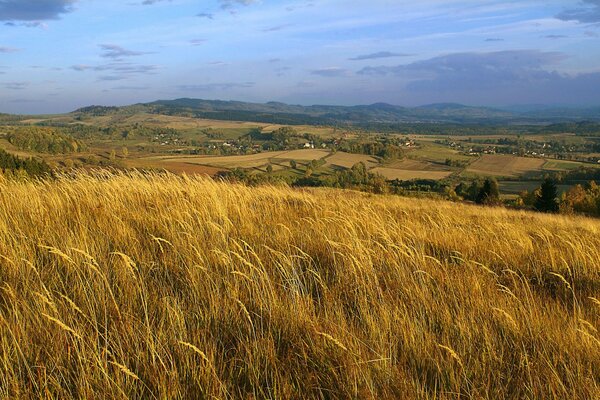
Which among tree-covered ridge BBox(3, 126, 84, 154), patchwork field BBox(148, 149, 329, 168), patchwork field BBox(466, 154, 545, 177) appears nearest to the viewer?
tree-covered ridge BBox(3, 126, 84, 154)

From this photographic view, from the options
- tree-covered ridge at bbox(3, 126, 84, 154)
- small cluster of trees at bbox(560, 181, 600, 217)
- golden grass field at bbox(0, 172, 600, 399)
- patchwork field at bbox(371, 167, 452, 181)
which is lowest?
small cluster of trees at bbox(560, 181, 600, 217)

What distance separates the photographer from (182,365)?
183cm

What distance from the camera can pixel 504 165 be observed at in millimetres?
91125

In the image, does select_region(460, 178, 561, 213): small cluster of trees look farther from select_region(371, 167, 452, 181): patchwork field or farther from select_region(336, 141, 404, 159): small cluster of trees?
select_region(336, 141, 404, 159): small cluster of trees

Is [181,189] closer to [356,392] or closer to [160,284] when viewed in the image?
[160,284]

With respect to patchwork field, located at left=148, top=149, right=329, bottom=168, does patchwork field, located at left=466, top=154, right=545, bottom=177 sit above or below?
below

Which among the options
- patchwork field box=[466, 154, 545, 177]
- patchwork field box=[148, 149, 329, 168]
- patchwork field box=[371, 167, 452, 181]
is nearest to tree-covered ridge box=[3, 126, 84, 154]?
patchwork field box=[148, 149, 329, 168]

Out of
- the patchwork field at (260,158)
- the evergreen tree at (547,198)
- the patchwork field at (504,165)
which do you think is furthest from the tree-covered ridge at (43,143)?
the patchwork field at (504,165)

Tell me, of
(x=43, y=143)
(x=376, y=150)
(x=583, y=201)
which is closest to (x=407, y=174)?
(x=376, y=150)

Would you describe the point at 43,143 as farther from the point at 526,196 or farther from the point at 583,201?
the point at 583,201

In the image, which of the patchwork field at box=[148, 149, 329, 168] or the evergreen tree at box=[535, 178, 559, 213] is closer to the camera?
the evergreen tree at box=[535, 178, 559, 213]

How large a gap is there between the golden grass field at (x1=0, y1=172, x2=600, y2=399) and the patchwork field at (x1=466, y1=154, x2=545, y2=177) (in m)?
86.9

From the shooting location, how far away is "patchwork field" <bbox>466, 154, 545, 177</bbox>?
3297 inches

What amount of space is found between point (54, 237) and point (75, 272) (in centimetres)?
92
